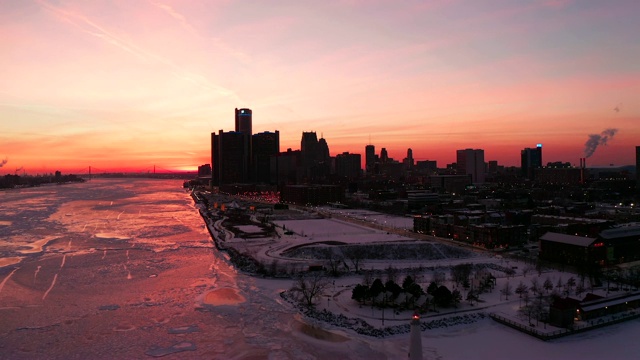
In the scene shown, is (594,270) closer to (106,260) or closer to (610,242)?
(610,242)

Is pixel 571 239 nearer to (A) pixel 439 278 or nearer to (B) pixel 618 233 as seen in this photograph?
(B) pixel 618 233

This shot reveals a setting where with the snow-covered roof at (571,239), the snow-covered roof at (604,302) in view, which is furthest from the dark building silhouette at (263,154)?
the snow-covered roof at (604,302)

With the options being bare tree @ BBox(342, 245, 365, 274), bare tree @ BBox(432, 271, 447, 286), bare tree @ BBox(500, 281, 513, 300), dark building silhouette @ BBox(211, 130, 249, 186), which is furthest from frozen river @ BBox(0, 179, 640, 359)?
dark building silhouette @ BBox(211, 130, 249, 186)

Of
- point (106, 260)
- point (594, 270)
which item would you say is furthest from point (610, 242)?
point (106, 260)

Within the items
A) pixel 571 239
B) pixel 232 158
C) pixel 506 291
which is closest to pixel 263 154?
pixel 232 158

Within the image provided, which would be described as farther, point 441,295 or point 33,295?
point 33,295

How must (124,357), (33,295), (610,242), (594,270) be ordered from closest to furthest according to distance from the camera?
(124,357) → (33,295) → (594,270) → (610,242)

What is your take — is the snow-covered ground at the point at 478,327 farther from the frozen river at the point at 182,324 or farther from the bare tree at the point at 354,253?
the bare tree at the point at 354,253
